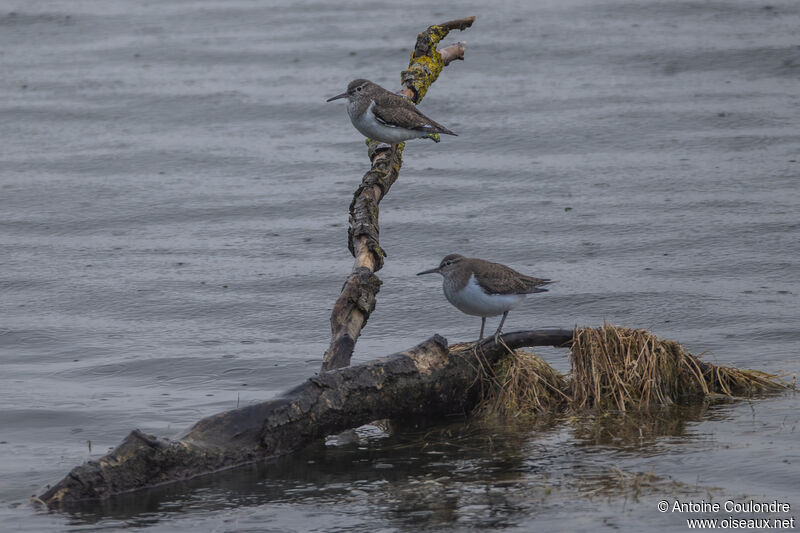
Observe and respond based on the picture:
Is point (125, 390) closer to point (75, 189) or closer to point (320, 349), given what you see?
point (320, 349)

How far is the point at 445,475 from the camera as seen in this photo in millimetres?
7148

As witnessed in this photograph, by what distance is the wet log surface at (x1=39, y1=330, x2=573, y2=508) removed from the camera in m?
6.71

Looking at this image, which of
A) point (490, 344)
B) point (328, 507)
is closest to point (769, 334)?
point (490, 344)

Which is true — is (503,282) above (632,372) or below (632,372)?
above

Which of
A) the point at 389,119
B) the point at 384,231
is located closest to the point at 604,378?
the point at 389,119

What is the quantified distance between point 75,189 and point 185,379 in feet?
21.0

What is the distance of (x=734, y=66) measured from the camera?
19344 mm

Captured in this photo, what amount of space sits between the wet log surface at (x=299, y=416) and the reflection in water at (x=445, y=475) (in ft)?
0.39

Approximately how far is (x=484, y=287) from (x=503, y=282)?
16 centimetres

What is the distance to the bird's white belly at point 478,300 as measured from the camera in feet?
26.6

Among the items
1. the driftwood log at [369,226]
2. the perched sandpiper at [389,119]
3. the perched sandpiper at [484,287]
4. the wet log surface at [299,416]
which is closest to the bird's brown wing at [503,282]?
the perched sandpiper at [484,287]

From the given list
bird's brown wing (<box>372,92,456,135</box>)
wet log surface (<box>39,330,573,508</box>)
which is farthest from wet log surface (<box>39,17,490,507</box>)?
bird's brown wing (<box>372,92,456,135</box>)

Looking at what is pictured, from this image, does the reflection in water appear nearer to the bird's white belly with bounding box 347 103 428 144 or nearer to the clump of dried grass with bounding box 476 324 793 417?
the clump of dried grass with bounding box 476 324 793 417

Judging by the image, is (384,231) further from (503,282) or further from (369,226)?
(503,282)
